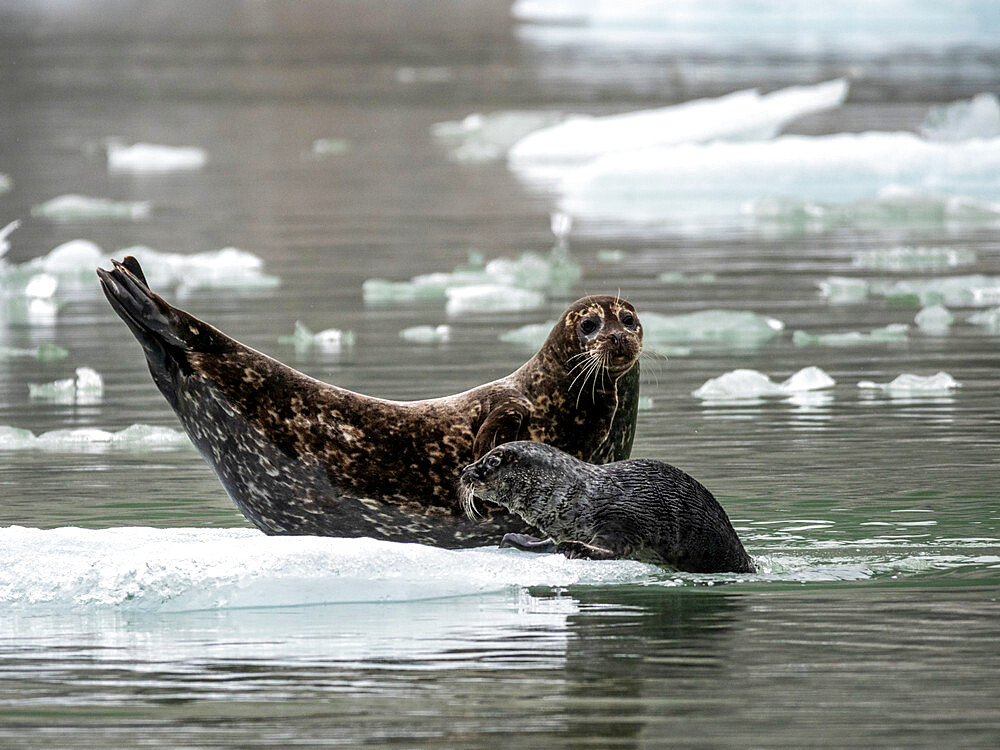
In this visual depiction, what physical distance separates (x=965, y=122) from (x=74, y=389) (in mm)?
16520

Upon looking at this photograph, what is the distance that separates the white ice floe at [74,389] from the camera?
1205cm

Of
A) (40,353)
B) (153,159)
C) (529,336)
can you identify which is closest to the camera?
(529,336)

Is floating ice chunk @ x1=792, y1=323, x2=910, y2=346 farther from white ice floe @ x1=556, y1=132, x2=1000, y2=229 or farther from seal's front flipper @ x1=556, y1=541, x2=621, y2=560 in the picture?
white ice floe @ x1=556, y1=132, x2=1000, y2=229

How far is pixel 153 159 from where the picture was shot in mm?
30547

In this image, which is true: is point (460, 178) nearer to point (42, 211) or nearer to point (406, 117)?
point (42, 211)

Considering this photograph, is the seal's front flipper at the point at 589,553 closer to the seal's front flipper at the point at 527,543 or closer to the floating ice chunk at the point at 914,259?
the seal's front flipper at the point at 527,543

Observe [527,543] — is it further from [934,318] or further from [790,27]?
[790,27]

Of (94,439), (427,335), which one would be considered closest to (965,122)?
(427,335)

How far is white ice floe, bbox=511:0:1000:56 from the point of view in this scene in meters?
55.5

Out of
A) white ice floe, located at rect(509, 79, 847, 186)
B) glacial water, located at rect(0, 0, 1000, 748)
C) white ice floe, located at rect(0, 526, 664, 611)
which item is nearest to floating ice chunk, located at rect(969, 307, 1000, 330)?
glacial water, located at rect(0, 0, 1000, 748)

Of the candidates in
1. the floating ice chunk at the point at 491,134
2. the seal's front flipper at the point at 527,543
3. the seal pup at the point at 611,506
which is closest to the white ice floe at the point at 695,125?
the floating ice chunk at the point at 491,134

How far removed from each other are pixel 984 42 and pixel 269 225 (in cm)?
3756

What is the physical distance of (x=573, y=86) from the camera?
40656mm

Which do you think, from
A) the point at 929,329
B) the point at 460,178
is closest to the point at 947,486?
the point at 929,329
